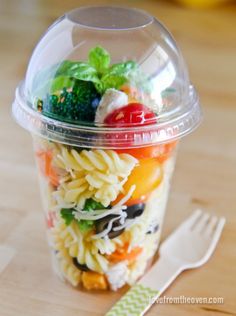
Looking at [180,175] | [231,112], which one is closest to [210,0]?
[231,112]

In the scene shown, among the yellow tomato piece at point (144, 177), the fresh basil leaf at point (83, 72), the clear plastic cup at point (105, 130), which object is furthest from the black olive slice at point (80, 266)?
the fresh basil leaf at point (83, 72)

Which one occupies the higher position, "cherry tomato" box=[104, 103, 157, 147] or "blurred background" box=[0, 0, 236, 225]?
"cherry tomato" box=[104, 103, 157, 147]

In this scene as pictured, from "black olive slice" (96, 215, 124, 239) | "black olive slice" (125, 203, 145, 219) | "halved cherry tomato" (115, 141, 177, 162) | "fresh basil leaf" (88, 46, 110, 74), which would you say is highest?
"fresh basil leaf" (88, 46, 110, 74)

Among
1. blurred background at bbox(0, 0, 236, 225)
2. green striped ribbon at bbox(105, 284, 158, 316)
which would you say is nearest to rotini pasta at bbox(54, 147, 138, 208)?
green striped ribbon at bbox(105, 284, 158, 316)

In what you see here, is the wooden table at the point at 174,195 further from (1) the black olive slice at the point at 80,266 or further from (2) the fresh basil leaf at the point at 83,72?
(2) the fresh basil leaf at the point at 83,72

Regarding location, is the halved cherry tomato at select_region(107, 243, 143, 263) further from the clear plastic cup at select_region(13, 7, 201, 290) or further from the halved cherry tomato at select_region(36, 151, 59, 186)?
the halved cherry tomato at select_region(36, 151, 59, 186)

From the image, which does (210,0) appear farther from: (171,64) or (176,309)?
(176,309)

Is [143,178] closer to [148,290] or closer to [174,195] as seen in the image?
[148,290]
